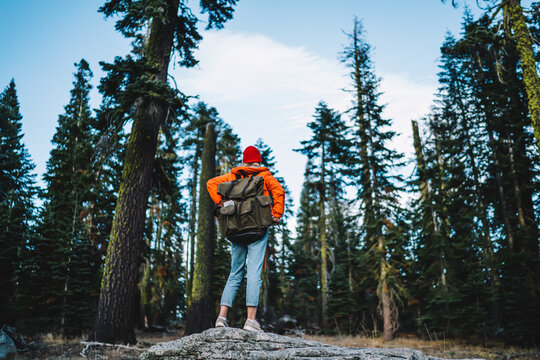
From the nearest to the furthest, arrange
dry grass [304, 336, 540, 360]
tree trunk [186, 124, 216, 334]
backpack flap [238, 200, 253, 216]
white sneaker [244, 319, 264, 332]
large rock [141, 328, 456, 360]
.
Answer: large rock [141, 328, 456, 360], white sneaker [244, 319, 264, 332], backpack flap [238, 200, 253, 216], dry grass [304, 336, 540, 360], tree trunk [186, 124, 216, 334]

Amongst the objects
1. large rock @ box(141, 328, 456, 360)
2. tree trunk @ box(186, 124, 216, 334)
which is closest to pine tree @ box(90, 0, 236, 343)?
large rock @ box(141, 328, 456, 360)

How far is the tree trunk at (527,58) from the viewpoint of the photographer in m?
8.19

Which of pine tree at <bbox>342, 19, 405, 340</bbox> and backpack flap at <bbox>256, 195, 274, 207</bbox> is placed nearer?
backpack flap at <bbox>256, 195, 274, 207</bbox>

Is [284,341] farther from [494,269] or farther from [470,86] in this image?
[470,86]

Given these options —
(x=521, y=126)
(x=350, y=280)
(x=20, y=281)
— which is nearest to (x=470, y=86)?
(x=521, y=126)

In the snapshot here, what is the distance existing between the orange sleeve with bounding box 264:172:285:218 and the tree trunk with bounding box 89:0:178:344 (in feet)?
15.6

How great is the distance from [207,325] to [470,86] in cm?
1850

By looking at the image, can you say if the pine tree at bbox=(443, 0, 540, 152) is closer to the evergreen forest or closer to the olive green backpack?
the evergreen forest

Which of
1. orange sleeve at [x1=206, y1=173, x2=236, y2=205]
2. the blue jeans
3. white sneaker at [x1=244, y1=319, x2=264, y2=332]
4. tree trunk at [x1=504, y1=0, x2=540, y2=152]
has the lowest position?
white sneaker at [x1=244, y1=319, x2=264, y2=332]

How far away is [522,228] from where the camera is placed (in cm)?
1294

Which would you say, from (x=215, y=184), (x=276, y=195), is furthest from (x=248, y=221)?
(x=215, y=184)

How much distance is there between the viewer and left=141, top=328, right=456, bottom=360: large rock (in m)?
3.50

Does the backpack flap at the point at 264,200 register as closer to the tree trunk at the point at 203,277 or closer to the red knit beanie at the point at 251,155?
the red knit beanie at the point at 251,155

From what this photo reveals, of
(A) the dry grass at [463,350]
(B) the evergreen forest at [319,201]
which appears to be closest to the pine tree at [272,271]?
(B) the evergreen forest at [319,201]
